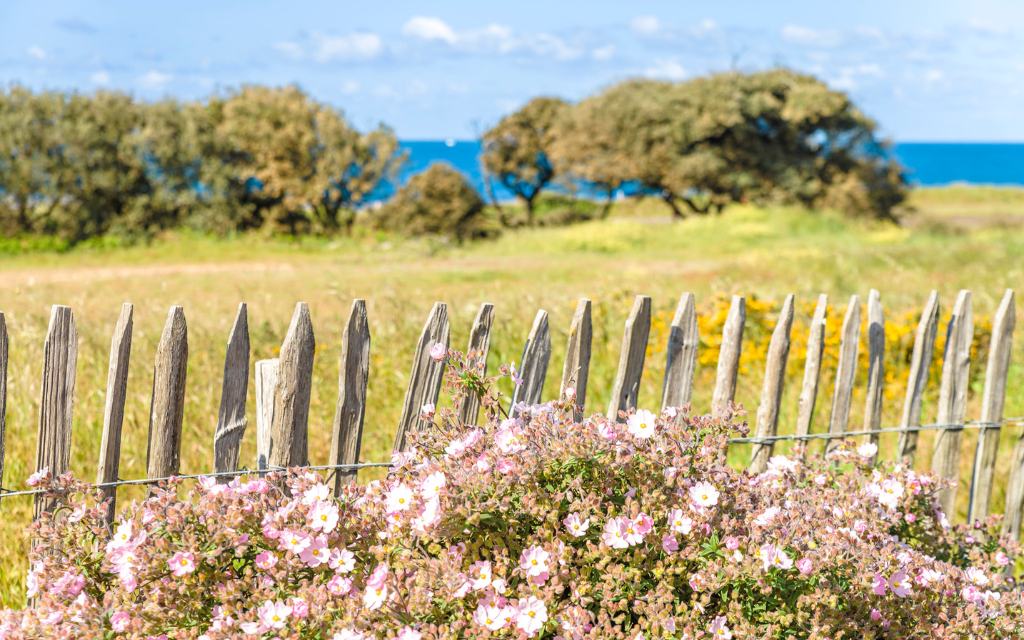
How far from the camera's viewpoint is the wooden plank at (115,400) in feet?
6.23

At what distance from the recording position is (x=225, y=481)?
2041 mm

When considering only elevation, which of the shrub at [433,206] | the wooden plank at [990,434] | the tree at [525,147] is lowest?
Result: the wooden plank at [990,434]

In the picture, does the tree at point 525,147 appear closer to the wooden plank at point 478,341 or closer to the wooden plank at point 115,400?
the wooden plank at point 478,341

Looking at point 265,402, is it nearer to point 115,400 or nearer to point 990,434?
point 115,400

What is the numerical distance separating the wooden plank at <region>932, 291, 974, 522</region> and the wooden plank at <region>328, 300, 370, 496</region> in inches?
83.8

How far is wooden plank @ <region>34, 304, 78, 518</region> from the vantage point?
1868mm

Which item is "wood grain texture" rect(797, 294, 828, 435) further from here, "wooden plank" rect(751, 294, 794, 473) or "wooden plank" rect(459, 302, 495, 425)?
"wooden plank" rect(459, 302, 495, 425)

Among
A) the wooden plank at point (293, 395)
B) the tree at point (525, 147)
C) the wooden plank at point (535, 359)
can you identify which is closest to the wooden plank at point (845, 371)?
the wooden plank at point (535, 359)

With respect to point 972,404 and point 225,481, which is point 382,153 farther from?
point 225,481

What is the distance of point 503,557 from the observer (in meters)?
1.52

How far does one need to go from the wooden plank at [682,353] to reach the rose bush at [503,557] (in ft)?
2.05

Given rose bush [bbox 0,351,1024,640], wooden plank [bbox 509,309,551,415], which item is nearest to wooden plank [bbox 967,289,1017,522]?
rose bush [bbox 0,351,1024,640]

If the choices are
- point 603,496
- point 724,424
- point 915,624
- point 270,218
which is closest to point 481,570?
point 603,496

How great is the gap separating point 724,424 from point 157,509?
1248 millimetres
